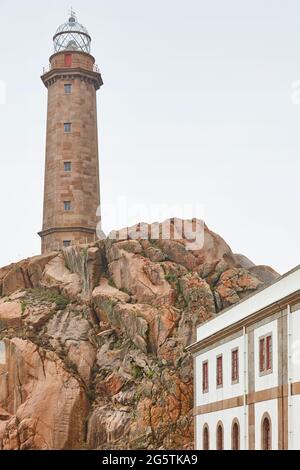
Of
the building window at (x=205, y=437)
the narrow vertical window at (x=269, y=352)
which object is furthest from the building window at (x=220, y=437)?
the narrow vertical window at (x=269, y=352)

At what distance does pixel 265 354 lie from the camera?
4172 cm

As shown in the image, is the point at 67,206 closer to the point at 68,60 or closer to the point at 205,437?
the point at 68,60

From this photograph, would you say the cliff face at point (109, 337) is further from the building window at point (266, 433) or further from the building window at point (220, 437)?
the building window at point (266, 433)

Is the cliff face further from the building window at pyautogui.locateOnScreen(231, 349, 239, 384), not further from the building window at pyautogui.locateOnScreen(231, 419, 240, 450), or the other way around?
the building window at pyautogui.locateOnScreen(231, 349, 239, 384)

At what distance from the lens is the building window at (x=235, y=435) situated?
44.6m

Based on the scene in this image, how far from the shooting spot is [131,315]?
209ft

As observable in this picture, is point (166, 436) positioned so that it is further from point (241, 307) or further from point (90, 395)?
point (241, 307)

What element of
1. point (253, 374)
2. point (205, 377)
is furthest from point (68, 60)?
point (253, 374)

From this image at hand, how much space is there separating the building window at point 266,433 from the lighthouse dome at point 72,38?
49.3m

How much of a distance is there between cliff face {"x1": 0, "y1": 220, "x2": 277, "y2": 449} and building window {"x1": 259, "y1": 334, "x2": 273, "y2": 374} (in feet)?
54.5

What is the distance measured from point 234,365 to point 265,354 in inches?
174

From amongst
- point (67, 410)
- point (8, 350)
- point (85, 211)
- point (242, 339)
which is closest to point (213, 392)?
point (242, 339)

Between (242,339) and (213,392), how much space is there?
6347 mm
